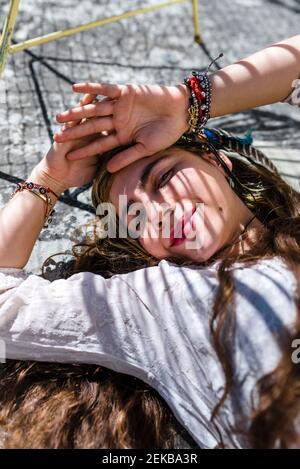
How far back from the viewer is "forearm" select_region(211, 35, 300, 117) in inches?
66.9

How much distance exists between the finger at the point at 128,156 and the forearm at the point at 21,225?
0.24 m

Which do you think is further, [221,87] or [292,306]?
[221,87]

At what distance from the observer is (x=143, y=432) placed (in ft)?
4.43

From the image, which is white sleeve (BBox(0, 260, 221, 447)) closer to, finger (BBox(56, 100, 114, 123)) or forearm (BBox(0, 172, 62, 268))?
forearm (BBox(0, 172, 62, 268))

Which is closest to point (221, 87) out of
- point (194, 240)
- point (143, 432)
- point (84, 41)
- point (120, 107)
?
point (120, 107)

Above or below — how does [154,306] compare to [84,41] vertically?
below

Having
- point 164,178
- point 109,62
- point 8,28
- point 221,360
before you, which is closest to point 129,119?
point 164,178

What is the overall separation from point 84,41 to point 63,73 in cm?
31

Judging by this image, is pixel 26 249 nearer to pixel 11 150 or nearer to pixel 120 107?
pixel 120 107

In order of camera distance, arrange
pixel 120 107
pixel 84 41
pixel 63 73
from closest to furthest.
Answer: pixel 120 107, pixel 63 73, pixel 84 41

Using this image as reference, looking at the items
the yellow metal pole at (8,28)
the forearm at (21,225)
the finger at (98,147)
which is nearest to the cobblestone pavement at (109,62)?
the forearm at (21,225)

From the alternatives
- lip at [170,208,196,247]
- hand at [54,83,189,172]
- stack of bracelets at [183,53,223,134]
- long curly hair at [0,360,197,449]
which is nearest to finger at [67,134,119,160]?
hand at [54,83,189,172]

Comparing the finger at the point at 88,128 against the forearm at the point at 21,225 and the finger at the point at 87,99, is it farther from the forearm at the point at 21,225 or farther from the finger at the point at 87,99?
the forearm at the point at 21,225

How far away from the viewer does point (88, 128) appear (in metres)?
1.58
